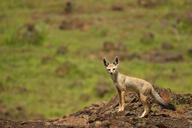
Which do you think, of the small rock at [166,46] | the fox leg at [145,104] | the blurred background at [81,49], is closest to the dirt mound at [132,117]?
the fox leg at [145,104]

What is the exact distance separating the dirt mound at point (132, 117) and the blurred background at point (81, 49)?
9.27m

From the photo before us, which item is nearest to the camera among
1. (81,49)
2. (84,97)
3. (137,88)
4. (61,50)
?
(137,88)

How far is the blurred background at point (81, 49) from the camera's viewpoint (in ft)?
75.4

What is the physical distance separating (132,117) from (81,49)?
67.2 ft

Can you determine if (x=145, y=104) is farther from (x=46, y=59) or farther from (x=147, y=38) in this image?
(x=147, y=38)

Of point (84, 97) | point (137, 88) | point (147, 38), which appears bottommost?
point (137, 88)

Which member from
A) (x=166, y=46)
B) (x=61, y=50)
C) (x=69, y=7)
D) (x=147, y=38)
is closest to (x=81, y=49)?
(x=61, y=50)

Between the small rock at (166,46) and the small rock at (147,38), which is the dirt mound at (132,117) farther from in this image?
the small rock at (147,38)

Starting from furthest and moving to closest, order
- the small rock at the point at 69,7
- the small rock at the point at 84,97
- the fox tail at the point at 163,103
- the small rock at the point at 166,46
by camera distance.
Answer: the small rock at the point at 69,7
the small rock at the point at 166,46
the small rock at the point at 84,97
the fox tail at the point at 163,103

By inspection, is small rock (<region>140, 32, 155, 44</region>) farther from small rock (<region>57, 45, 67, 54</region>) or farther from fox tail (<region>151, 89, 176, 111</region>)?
fox tail (<region>151, 89, 176, 111</region>)

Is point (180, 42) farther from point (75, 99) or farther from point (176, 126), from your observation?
point (176, 126)

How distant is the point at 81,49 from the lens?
1148 inches

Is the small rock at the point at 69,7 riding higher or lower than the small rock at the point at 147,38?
higher

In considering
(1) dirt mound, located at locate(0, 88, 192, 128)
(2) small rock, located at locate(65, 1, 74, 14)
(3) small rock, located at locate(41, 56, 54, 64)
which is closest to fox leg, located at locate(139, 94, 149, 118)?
(1) dirt mound, located at locate(0, 88, 192, 128)
